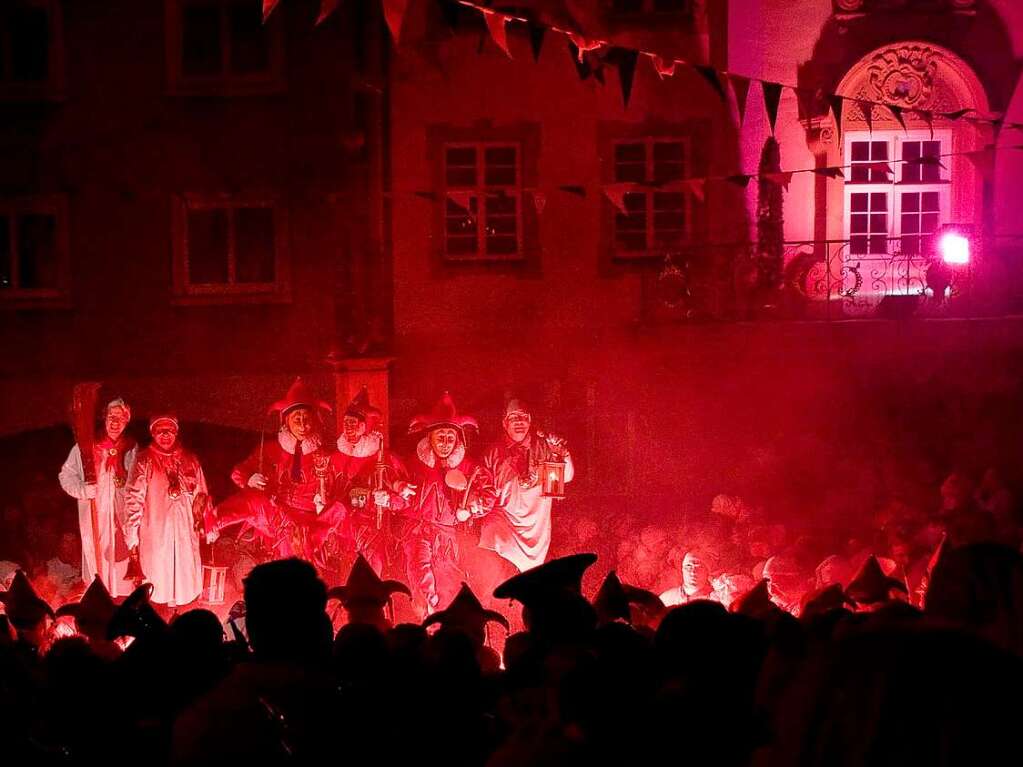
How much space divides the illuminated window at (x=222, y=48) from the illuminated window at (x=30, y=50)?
1.45 metres

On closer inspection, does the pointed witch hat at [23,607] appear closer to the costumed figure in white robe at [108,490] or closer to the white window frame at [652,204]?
the costumed figure in white robe at [108,490]

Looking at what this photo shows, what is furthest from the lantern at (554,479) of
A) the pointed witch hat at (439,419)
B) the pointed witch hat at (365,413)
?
the pointed witch hat at (365,413)

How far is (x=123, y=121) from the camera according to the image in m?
15.7

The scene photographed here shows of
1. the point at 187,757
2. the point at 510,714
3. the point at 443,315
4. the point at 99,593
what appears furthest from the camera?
the point at 443,315

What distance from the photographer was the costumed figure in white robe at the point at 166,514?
1290cm

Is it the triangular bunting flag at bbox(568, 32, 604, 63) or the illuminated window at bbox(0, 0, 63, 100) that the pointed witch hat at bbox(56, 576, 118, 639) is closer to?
the triangular bunting flag at bbox(568, 32, 604, 63)

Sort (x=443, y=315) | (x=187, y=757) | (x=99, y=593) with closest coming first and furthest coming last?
(x=187, y=757)
(x=99, y=593)
(x=443, y=315)

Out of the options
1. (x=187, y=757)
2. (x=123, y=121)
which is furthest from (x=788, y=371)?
(x=187, y=757)

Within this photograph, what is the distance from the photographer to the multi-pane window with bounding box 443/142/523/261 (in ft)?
50.9

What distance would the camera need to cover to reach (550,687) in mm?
3654

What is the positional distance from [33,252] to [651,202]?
806cm

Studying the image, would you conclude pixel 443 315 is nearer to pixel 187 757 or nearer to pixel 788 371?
pixel 788 371

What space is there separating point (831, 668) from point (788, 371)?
12.5 meters

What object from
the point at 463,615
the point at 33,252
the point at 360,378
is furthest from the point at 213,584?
the point at 463,615
